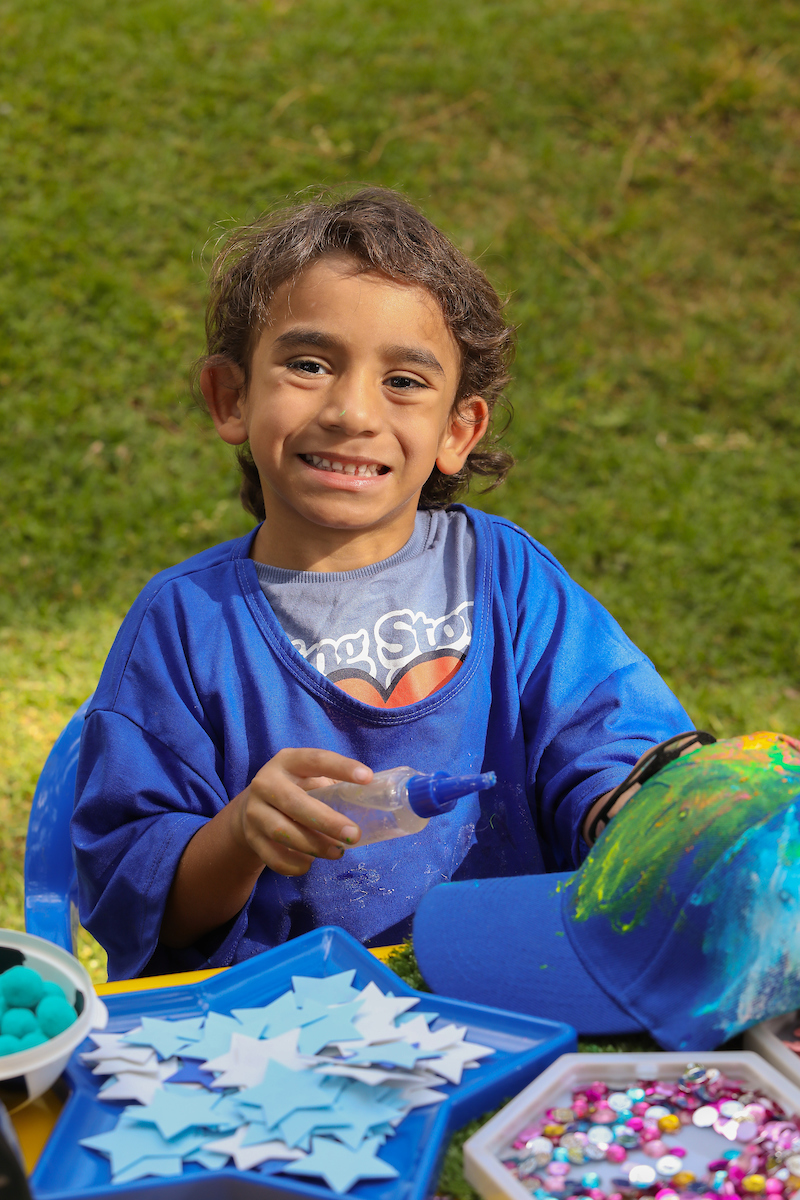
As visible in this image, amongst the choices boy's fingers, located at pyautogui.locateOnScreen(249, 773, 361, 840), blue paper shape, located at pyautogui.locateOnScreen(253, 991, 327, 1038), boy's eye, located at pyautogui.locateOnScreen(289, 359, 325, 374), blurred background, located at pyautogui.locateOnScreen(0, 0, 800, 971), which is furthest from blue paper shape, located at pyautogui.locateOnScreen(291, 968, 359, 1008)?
blurred background, located at pyautogui.locateOnScreen(0, 0, 800, 971)

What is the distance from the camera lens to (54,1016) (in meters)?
0.89

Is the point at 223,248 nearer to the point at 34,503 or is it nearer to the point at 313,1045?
the point at 313,1045

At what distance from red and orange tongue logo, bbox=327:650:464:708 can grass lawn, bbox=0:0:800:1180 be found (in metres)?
1.74

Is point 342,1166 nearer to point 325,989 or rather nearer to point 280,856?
point 325,989

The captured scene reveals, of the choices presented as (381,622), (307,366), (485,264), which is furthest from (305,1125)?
(485,264)

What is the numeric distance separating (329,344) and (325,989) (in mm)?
771

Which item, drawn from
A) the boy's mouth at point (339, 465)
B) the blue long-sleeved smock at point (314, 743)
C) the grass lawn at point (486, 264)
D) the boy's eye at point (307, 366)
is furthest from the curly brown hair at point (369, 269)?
the grass lawn at point (486, 264)

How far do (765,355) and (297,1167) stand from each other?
3.79m

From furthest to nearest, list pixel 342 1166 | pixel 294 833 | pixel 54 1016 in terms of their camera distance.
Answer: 1. pixel 294 833
2. pixel 54 1016
3. pixel 342 1166

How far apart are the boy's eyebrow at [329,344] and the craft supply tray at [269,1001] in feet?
2.30

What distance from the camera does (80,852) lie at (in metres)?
1.33

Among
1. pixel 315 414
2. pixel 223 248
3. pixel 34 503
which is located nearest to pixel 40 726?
pixel 34 503

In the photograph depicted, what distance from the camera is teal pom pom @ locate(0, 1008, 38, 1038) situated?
Result: 88 cm

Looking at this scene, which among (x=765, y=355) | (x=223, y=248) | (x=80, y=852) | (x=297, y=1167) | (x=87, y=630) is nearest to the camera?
(x=297, y=1167)
